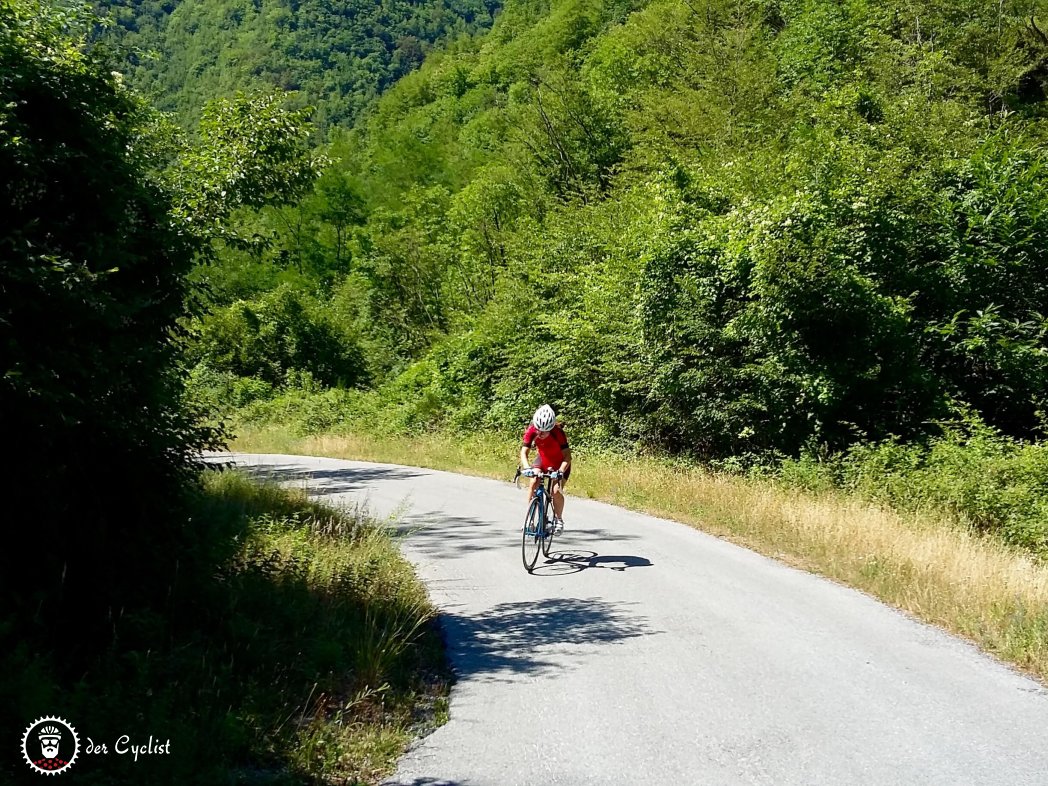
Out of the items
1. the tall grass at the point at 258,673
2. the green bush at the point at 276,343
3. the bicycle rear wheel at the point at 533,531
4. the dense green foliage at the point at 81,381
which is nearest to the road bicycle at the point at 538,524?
the bicycle rear wheel at the point at 533,531

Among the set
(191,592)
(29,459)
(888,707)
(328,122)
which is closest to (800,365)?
(888,707)

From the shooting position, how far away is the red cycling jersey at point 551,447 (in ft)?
35.7

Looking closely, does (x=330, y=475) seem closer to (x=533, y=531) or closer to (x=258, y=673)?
(x=533, y=531)

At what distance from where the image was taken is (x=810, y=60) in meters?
33.1

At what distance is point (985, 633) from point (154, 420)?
705 cm

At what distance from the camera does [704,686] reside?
19.6 feet

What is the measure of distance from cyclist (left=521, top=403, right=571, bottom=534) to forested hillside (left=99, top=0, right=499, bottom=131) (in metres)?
116

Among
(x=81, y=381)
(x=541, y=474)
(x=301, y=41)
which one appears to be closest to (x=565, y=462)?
(x=541, y=474)

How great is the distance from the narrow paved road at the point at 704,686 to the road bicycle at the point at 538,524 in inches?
9.2

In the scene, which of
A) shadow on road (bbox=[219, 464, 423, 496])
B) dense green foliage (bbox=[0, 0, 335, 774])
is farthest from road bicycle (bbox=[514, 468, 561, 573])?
shadow on road (bbox=[219, 464, 423, 496])

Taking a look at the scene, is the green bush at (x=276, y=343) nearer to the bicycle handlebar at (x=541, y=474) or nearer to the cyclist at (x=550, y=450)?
the cyclist at (x=550, y=450)

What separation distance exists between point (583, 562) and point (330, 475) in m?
11.0

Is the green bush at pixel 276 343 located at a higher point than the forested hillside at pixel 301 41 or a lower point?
lower

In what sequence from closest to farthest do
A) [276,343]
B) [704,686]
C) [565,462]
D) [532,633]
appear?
[704,686] → [532,633] → [565,462] → [276,343]
